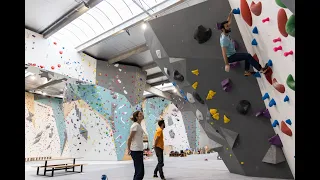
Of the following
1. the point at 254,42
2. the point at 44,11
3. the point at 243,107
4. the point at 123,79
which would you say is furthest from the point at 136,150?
the point at 123,79

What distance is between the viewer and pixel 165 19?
5.55 metres

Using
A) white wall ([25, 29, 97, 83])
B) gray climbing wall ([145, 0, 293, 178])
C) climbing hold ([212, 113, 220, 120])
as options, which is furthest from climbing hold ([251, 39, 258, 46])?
white wall ([25, 29, 97, 83])

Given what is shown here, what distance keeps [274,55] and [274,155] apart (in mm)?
2194

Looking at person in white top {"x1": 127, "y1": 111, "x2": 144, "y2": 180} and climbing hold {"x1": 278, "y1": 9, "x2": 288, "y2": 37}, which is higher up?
climbing hold {"x1": 278, "y1": 9, "x2": 288, "y2": 37}

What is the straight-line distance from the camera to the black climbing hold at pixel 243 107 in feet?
17.4

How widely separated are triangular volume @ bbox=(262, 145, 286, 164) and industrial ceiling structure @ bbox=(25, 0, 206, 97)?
596cm

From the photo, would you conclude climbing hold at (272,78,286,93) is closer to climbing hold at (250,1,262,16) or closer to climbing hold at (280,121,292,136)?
climbing hold at (280,121,292,136)

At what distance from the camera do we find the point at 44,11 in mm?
10234

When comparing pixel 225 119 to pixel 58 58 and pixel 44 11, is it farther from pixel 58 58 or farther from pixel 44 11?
pixel 58 58

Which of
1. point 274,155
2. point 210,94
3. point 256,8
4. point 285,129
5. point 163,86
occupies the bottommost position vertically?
point 274,155

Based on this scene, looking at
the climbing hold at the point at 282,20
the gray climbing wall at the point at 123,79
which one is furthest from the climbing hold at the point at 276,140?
the gray climbing wall at the point at 123,79

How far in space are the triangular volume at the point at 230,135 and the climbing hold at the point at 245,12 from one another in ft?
8.02

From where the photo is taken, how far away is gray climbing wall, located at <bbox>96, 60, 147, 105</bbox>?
1488cm
